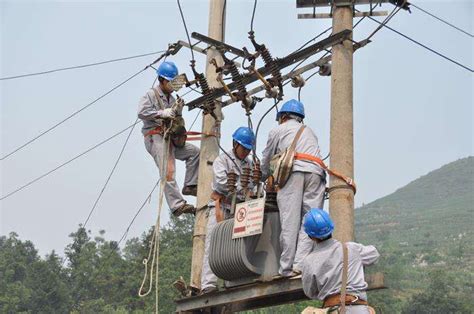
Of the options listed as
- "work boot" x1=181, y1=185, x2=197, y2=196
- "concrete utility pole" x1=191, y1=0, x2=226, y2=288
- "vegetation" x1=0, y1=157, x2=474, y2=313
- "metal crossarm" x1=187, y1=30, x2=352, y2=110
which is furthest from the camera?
"vegetation" x1=0, y1=157, x2=474, y2=313

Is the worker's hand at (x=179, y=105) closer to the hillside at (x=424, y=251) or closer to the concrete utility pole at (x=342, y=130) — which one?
the concrete utility pole at (x=342, y=130)

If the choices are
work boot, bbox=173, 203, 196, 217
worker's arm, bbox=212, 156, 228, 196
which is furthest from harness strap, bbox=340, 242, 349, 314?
work boot, bbox=173, 203, 196, 217

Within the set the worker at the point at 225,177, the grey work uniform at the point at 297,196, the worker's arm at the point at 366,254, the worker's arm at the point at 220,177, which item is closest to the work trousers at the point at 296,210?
the grey work uniform at the point at 297,196

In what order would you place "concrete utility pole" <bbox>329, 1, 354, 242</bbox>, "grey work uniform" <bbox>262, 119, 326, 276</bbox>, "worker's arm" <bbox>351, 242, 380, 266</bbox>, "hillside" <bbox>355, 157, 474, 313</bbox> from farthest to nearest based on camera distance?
"hillside" <bbox>355, 157, 474, 313</bbox>, "grey work uniform" <bbox>262, 119, 326, 276</bbox>, "concrete utility pole" <bbox>329, 1, 354, 242</bbox>, "worker's arm" <bbox>351, 242, 380, 266</bbox>

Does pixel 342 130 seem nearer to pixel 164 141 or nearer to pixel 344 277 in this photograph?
pixel 344 277

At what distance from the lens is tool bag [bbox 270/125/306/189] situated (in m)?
Result: 8.20

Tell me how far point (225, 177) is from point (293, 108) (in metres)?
1.32

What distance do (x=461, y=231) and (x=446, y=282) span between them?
81.4 m

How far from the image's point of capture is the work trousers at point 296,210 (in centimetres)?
800

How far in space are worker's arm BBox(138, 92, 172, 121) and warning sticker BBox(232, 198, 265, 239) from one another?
8.26 feet

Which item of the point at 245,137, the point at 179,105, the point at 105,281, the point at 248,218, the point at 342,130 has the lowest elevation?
the point at 248,218

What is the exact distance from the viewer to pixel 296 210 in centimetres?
813

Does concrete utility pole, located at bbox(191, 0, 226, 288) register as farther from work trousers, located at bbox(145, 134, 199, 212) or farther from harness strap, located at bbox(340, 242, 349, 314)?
harness strap, located at bbox(340, 242, 349, 314)

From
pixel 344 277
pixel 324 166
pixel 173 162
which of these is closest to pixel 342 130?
pixel 324 166
